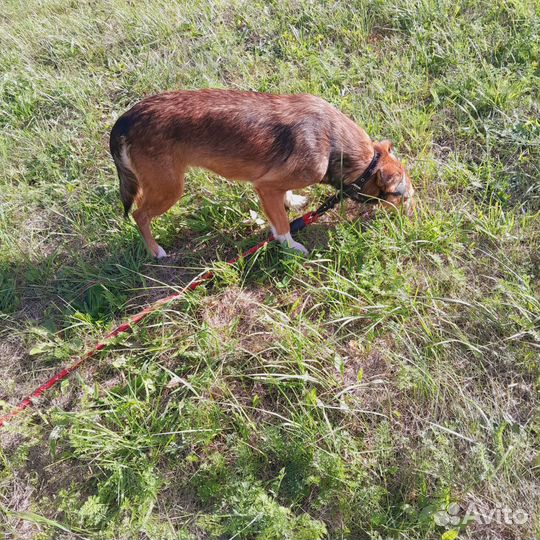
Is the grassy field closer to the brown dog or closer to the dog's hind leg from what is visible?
the dog's hind leg

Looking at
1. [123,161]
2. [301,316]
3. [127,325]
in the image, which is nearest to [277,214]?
[301,316]

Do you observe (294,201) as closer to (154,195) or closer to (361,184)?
(361,184)

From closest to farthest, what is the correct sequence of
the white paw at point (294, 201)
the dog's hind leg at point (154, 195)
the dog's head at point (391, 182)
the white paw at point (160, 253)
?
the dog's hind leg at point (154, 195) → the dog's head at point (391, 182) → the white paw at point (160, 253) → the white paw at point (294, 201)

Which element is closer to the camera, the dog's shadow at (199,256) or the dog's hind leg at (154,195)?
the dog's hind leg at (154,195)

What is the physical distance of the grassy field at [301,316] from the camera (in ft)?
8.36

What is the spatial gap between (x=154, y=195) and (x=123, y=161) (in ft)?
1.09

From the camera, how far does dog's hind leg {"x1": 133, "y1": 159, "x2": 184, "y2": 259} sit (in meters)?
3.32

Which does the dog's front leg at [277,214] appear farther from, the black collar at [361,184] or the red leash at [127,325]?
the black collar at [361,184]

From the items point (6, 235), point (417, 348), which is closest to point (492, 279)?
point (417, 348)

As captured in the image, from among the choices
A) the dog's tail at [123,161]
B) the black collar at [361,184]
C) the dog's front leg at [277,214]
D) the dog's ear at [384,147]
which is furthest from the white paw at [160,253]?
the dog's ear at [384,147]

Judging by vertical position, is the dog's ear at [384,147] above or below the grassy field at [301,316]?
above

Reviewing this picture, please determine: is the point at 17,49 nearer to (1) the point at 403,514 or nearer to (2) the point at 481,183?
(2) the point at 481,183

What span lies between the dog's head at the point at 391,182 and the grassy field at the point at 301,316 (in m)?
0.18

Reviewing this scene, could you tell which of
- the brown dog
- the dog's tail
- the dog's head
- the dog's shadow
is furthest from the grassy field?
the dog's tail
